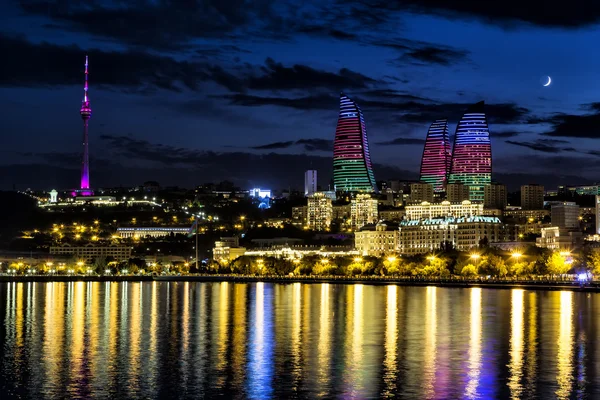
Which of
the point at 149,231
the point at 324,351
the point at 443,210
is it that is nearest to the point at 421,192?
the point at 443,210

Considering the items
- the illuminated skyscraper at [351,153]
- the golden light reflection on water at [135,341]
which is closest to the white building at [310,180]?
the illuminated skyscraper at [351,153]

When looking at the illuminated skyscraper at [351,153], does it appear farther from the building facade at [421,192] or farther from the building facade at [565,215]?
the building facade at [565,215]

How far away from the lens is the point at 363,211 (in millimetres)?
117375

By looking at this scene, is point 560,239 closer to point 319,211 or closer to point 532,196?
point 532,196

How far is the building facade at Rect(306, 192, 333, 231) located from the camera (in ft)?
398

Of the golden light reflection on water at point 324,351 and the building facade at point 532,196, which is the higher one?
the building facade at point 532,196

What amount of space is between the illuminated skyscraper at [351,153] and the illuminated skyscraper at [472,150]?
12.0 meters

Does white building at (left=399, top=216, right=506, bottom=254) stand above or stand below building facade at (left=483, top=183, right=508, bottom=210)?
below

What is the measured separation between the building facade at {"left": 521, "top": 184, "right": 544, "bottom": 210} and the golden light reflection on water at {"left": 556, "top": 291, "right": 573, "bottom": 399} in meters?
79.2

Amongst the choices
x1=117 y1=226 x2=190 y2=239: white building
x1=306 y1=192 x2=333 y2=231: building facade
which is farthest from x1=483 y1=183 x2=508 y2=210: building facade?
x1=117 y1=226 x2=190 y2=239: white building

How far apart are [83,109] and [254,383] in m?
105

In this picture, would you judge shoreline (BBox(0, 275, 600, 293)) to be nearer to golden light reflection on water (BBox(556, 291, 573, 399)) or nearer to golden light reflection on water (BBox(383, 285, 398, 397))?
golden light reflection on water (BBox(556, 291, 573, 399))

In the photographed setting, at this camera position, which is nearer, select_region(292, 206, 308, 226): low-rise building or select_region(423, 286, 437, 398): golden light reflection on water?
select_region(423, 286, 437, 398): golden light reflection on water

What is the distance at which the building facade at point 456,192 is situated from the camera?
123m
